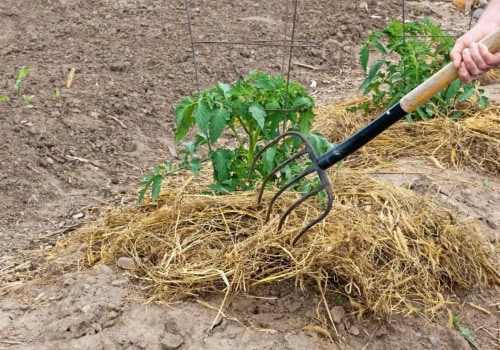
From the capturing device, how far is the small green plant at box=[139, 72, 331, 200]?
2.99 m

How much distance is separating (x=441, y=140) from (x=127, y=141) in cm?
188

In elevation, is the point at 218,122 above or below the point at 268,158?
above

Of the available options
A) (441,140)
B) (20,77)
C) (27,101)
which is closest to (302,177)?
(441,140)

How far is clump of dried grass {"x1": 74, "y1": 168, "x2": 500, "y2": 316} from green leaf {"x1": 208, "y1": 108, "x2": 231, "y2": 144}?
0.32m

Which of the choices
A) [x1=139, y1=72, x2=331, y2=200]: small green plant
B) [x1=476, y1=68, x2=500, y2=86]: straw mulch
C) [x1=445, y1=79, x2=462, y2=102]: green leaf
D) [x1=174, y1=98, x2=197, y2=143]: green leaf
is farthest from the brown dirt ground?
[x1=476, y1=68, x2=500, y2=86]: straw mulch

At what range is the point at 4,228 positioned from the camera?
3730 mm

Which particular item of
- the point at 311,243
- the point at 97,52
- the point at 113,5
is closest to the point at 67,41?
the point at 97,52

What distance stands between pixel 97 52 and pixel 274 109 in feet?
9.34

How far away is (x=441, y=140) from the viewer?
414 cm

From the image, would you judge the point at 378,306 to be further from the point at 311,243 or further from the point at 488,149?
the point at 488,149

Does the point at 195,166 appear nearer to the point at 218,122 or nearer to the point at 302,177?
the point at 218,122

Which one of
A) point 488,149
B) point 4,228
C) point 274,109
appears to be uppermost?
point 274,109

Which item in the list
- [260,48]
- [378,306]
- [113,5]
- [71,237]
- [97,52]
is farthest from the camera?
[113,5]

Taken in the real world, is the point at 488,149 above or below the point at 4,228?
above
